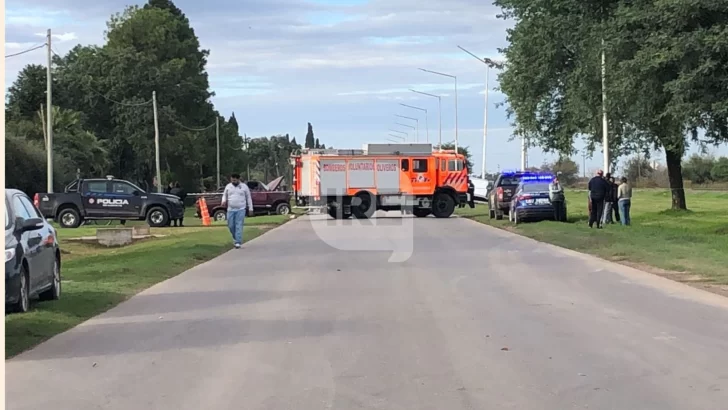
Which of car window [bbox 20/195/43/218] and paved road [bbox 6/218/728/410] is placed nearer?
paved road [bbox 6/218/728/410]

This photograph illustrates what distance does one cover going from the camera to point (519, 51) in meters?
35.1

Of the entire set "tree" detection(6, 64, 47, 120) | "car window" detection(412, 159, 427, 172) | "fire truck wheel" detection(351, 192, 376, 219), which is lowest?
"fire truck wheel" detection(351, 192, 376, 219)

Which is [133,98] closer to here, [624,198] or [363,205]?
[363,205]

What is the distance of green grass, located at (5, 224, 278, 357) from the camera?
35.8 feet

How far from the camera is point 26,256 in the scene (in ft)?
38.9

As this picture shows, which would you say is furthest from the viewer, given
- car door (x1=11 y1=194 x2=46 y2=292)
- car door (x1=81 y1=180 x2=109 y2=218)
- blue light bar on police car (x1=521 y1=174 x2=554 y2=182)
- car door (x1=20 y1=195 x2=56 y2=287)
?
car door (x1=81 y1=180 x2=109 y2=218)

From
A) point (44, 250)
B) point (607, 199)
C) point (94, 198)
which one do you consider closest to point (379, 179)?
point (94, 198)

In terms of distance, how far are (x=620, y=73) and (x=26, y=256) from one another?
1798cm

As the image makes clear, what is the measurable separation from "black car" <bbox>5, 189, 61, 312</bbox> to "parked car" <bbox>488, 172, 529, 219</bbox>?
1028 inches

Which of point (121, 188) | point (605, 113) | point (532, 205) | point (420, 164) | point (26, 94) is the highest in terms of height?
point (26, 94)

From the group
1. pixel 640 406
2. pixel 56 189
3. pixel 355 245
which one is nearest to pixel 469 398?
pixel 640 406

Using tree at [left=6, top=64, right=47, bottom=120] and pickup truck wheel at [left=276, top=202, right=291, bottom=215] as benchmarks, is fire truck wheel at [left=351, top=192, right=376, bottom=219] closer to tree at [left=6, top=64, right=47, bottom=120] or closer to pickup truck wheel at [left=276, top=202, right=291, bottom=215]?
pickup truck wheel at [left=276, top=202, right=291, bottom=215]

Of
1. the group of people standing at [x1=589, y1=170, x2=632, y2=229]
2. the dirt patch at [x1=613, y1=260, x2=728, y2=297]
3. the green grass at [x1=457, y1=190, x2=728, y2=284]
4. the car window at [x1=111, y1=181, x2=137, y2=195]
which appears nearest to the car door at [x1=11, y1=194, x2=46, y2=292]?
the dirt patch at [x1=613, y1=260, x2=728, y2=297]

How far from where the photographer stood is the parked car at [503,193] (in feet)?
125
